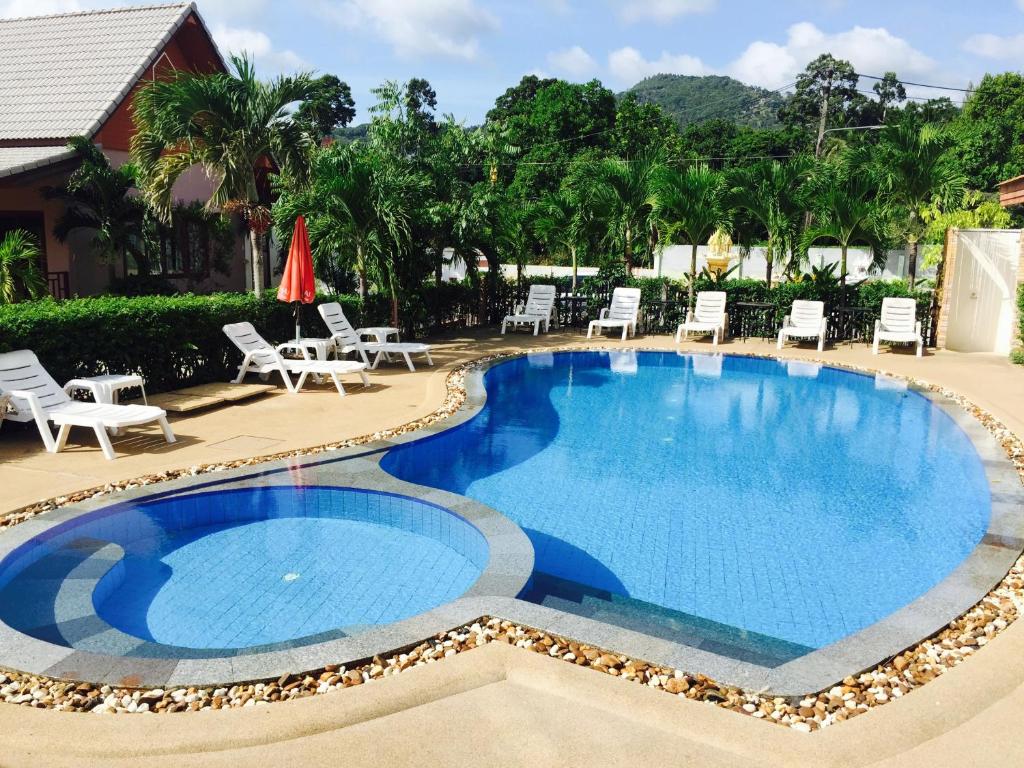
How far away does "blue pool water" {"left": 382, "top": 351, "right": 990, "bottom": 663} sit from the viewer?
5473 millimetres

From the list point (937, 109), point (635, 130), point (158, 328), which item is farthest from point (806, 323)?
point (937, 109)

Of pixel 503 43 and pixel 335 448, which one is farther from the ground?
pixel 503 43

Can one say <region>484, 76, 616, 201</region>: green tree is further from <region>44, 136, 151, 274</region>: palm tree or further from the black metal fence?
<region>44, 136, 151, 274</region>: palm tree

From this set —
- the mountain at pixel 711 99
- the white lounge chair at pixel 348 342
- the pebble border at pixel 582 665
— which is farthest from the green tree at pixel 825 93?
the pebble border at pixel 582 665

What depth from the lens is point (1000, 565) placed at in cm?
546

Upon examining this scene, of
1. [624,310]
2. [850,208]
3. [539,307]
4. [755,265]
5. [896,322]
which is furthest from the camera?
[755,265]

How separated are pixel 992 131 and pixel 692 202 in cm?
3298

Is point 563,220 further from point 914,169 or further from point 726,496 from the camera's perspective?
point 726,496

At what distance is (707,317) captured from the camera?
17562 mm

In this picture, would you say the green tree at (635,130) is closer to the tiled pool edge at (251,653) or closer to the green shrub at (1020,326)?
the green shrub at (1020,326)

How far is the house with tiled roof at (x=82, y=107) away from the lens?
1517 centimetres

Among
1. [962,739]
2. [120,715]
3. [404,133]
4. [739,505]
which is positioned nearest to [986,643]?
[962,739]

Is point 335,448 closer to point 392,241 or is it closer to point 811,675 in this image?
point 811,675

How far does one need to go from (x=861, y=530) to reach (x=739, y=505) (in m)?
1.06
